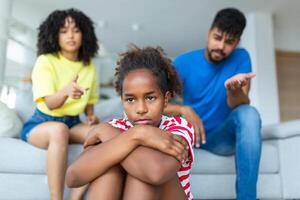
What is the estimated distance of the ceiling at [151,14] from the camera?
405 cm

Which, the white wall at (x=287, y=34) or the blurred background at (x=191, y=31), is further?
the white wall at (x=287, y=34)

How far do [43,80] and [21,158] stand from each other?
38 centimetres

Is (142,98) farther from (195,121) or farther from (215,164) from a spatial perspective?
(215,164)

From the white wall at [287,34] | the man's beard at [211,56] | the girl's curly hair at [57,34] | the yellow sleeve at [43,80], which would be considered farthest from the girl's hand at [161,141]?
the white wall at [287,34]

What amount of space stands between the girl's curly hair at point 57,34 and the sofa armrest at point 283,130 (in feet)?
3.70

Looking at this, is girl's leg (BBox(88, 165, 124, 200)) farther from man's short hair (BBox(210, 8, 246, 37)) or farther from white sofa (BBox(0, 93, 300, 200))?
man's short hair (BBox(210, 8, 246, 37))

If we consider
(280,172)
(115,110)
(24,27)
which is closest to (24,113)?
(115,110)

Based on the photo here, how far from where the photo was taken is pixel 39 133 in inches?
54.3

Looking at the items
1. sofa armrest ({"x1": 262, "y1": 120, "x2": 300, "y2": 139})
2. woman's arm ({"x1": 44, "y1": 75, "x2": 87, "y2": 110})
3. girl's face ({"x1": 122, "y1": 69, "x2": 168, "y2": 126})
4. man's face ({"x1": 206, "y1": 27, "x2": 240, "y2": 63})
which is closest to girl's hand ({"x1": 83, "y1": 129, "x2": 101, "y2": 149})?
girl's face ({"x1": 122, "y1": 69, "x2": 168, "y2": 126})

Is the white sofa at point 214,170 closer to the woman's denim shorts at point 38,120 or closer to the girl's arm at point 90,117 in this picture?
the woman's denim shorts at point 38,120

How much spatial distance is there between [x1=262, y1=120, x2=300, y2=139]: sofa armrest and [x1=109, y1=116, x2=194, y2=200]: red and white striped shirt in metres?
0.92

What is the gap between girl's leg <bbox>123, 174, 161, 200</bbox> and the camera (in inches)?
29.8

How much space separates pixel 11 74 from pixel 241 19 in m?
4.01

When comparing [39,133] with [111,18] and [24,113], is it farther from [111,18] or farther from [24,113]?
[111,18]
